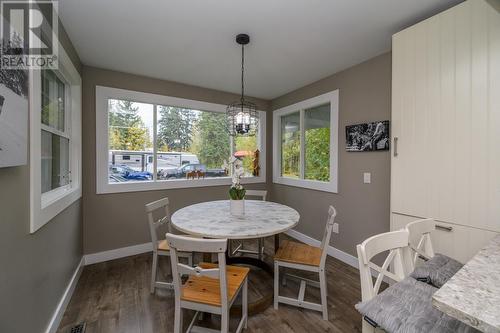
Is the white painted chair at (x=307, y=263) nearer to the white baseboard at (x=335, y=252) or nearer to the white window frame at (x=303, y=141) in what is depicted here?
the white baseboard at (x=335, y=252)

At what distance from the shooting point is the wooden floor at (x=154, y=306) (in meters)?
1.68

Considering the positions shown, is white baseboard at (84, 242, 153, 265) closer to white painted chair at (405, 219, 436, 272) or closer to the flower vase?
the flower vase

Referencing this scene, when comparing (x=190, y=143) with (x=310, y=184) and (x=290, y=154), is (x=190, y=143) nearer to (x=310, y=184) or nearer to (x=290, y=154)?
(x=290, y=154)

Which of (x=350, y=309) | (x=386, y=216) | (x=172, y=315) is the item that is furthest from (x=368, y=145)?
(x=172, y=315)

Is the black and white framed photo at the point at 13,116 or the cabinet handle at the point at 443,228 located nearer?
the black and white framed photo at the point at 13,116

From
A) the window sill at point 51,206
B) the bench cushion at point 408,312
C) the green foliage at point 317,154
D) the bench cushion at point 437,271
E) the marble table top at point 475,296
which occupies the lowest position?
the bench cushion at point 408,312

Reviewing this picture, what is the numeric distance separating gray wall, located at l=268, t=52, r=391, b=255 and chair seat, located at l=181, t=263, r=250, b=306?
67.3 inches

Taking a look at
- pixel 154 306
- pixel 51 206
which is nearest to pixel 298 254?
pixel 154 306

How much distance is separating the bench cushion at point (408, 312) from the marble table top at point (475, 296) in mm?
188

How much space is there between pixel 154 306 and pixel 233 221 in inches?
40.8

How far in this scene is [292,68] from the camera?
2.72 meters

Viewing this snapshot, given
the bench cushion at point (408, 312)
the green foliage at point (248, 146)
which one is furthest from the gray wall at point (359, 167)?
the bench cushion at point (408, 312)

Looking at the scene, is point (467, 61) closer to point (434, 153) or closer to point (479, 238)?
point (434, 153)

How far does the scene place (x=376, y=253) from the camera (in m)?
1.10
